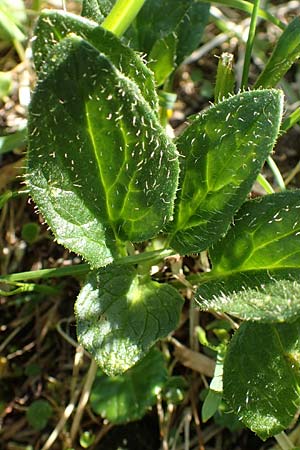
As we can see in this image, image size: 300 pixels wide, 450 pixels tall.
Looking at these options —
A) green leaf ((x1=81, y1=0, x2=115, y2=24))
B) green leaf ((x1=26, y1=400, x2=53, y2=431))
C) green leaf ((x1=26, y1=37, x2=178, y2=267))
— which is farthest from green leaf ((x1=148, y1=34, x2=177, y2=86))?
green leaf ((x1=26, y1=400, x2=53, y2=431))

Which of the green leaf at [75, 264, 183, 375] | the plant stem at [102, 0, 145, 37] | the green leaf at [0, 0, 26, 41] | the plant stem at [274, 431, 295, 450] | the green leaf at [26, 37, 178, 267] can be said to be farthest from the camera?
the green leaf at [0, 0, 26, 41]

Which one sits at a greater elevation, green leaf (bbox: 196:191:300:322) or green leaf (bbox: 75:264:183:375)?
green leaf (bbox: 196:191:300:322)

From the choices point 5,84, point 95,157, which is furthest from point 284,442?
point 5,84

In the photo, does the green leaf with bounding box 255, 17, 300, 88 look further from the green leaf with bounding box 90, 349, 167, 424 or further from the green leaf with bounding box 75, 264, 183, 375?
the green leaf with bounding box 90, 349, 167, 424

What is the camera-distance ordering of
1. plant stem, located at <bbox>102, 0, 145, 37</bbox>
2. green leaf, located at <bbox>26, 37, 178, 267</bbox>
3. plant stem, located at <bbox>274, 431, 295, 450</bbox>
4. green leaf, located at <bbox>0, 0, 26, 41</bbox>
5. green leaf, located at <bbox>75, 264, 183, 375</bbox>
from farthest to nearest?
green leaf, located at <bbox>0, 0, 26, 41</bbox> → plant stem, located at <bbox>274, 431, 295, 450</bbox> → plant stem, located at <bbox>102, 0, 145, 37</bbox> → green leaf, located at <bbox>75, 264, 183, 375</bbox> → green leaf, located at <bbox>26, 37, 178, 267</bbox>

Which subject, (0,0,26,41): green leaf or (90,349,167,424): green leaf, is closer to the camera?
(90,349,167,424): green leaf

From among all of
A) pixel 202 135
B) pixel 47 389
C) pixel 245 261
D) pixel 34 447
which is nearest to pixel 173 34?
pixel 202 135

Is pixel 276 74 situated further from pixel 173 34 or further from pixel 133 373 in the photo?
pixel 133 373
